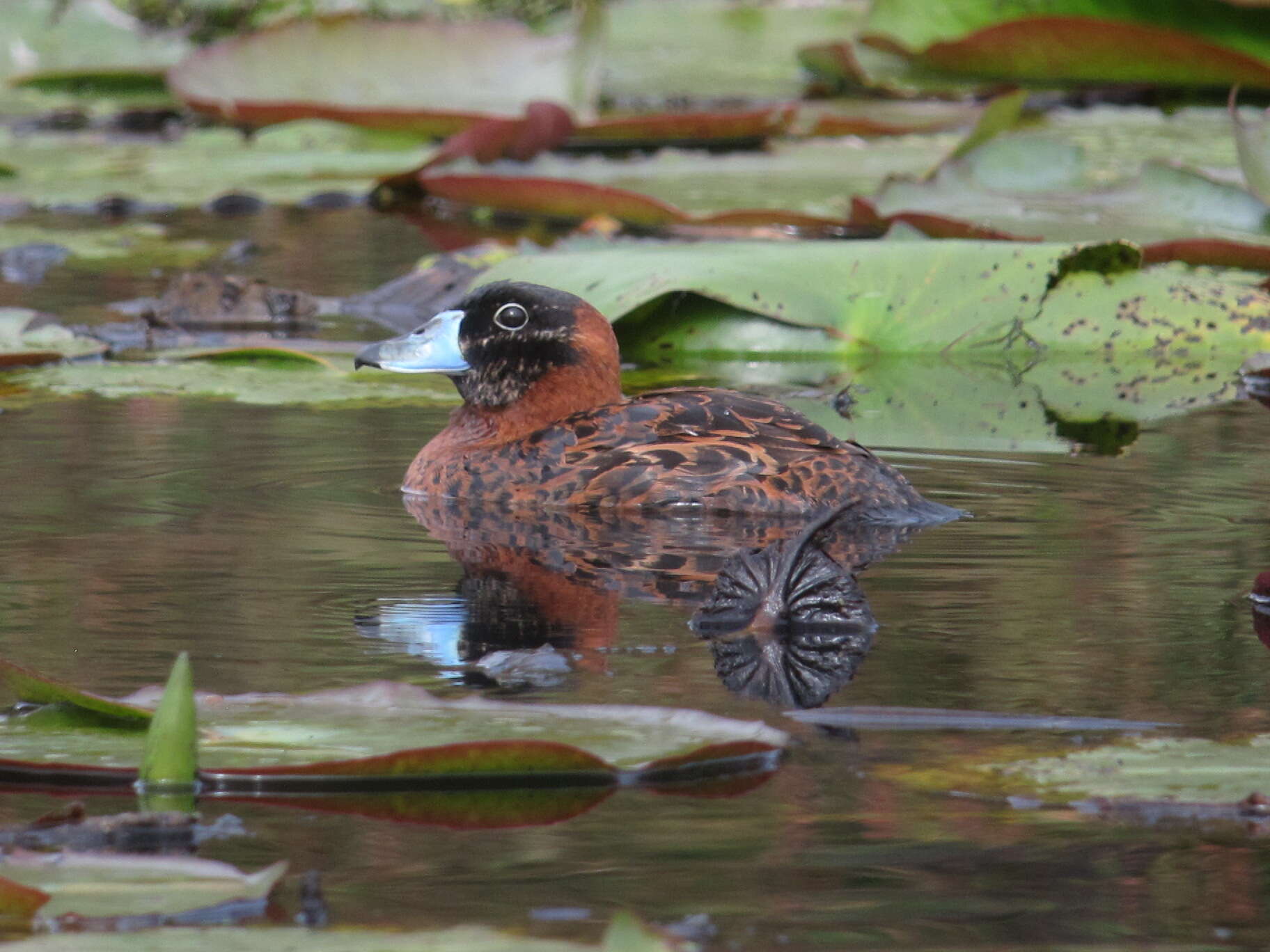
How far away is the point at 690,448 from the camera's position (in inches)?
215

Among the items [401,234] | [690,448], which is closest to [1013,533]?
[690,448]

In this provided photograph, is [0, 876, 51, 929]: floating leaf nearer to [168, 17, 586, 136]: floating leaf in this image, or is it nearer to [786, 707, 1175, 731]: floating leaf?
[786, 707, 1175, 731]: floating leaf

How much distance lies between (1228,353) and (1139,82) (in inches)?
194

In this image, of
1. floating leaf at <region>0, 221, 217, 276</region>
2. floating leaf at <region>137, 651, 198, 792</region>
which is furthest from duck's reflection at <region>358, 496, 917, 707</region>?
floating leaf at <region>0, 221, 217, 276</region>

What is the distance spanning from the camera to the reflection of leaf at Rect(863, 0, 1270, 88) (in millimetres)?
10609

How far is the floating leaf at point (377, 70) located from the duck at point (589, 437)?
20.0 feet

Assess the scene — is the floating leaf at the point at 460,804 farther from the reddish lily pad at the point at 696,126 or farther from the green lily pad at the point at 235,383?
the reddish lily pad at the point at 696,126

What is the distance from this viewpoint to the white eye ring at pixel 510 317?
602 centimetres

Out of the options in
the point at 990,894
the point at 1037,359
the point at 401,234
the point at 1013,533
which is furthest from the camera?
the point at 401,234

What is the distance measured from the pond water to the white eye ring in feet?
1.73

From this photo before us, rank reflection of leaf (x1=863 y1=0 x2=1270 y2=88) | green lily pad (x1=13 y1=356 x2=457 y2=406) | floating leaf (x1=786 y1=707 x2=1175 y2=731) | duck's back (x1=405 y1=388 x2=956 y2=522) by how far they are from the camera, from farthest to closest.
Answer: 1. reflection of leaf (x1=863 y1=0 x2=1270 y2=88)
2. green lily pad (x1=13 y1=356 x2=457 y2=406)
3. duck's back (x1=405 y1=388 x2=956 y2=522)
4. floating leaf (x1=786 y1=707 x2=1175 y2=731)

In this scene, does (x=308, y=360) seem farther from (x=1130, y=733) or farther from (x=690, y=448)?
(x=1130, y=733)

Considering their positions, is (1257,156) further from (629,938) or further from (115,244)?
(629,938)

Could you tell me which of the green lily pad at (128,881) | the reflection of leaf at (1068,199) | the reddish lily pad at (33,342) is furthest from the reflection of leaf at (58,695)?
the reflection of leaf at (1068,199)
